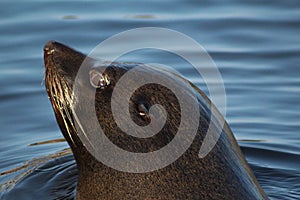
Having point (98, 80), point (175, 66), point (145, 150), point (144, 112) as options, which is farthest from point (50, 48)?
point (175, 66)

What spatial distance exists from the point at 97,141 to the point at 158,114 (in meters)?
0.39

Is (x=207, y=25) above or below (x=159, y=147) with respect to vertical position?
above

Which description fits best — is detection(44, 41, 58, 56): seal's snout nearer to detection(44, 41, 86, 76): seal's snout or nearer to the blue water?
detection(44, 41, 86, 76): seal's snout

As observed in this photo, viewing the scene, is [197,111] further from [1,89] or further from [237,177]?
[1,89]

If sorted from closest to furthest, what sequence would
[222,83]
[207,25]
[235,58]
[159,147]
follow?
[159,147]
[222,83]
[235,58]
[207,25]

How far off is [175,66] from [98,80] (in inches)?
156

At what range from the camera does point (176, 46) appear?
34.5 ft

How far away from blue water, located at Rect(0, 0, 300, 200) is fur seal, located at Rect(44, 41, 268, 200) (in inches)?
41.9

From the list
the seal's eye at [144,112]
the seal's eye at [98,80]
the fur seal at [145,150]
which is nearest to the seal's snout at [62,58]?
the fur seal at [145,150]

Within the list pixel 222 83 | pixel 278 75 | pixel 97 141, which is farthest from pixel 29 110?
pixel 97 141

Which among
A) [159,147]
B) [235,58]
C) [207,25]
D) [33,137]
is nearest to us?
[159,147]

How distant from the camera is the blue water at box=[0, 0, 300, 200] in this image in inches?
304

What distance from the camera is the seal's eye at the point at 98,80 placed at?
6.09 m

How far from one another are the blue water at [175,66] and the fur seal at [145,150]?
1.06 metres
